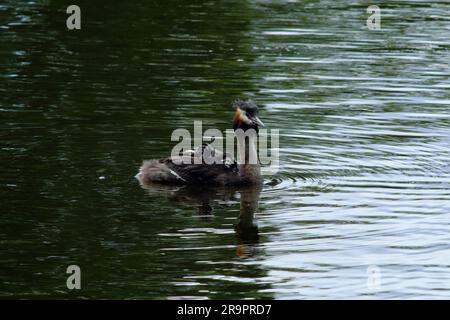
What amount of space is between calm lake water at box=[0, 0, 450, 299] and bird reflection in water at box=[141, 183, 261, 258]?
4 centimetres

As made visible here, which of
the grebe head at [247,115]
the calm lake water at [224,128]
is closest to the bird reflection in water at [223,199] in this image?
the calm lake water at [224,128]

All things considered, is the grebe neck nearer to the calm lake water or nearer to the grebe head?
the grebe head

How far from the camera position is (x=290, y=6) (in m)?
29.7

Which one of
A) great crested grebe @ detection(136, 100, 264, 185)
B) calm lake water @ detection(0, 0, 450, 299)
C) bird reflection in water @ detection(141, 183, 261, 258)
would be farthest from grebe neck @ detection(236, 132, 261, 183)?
calm lake water @ detection(0, 0, 450, 299)

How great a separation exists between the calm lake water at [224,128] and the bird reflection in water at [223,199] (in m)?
0.04

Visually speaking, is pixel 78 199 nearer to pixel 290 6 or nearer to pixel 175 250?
pixel 175 250

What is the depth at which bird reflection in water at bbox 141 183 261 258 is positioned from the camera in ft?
Answer: 43.3

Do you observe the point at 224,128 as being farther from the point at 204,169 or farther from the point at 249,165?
the point at 204,169

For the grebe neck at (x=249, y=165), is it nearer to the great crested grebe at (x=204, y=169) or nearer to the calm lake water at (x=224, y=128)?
the great crested grebe at (x=204, y=169)

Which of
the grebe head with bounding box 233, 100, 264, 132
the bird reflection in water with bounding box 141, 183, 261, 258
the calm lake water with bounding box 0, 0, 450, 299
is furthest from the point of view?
the grebe head with bounding box 233, 100, 264, 132

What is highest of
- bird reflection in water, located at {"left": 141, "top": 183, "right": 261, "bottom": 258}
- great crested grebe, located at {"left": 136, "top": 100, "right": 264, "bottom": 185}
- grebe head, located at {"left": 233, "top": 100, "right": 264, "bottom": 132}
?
grebe head, located at {"left": 233, "top": 100, "right": 264, "bottom": 132}

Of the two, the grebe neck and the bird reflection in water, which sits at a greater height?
the grebe neck

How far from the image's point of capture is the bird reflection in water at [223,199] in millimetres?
13188

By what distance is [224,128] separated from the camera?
1808 cm
